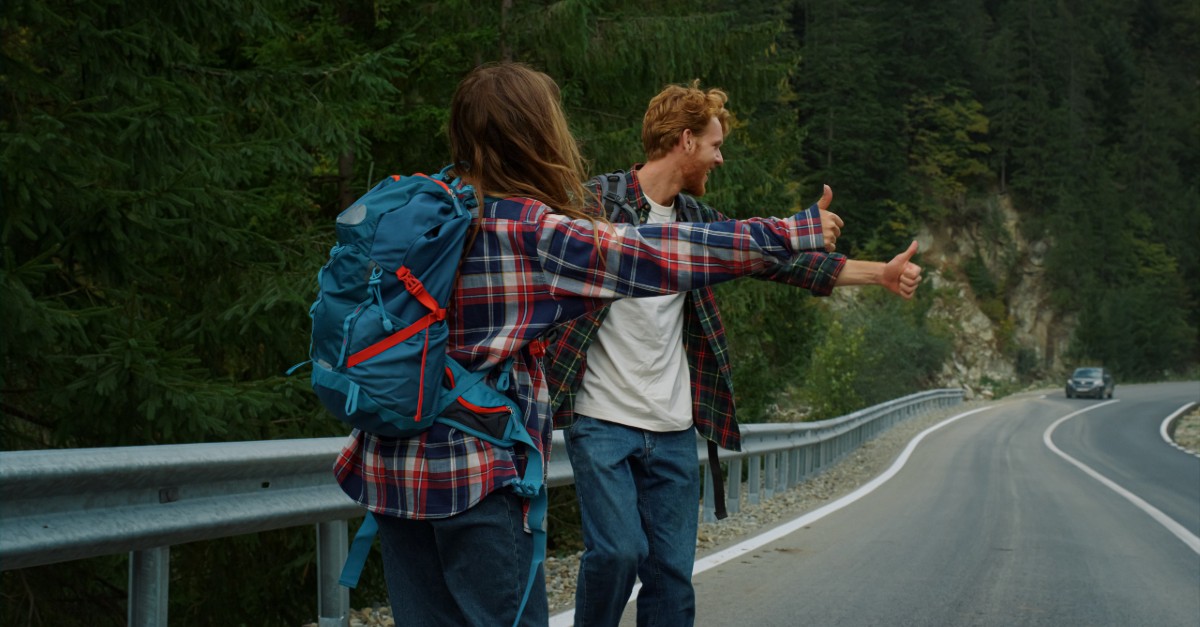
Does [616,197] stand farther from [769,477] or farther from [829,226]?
[769,477]

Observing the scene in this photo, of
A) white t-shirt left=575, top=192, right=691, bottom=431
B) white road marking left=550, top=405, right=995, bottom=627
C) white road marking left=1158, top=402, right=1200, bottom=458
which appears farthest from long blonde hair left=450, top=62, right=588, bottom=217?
white road marking left=1158, top=402, right=1200, bottom=458

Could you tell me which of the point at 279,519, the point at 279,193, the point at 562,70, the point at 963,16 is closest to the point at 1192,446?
the point at 562,70

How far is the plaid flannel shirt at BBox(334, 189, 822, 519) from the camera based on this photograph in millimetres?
2201

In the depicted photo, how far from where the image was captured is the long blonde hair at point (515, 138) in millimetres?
2305

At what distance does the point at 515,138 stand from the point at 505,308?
1.12ft

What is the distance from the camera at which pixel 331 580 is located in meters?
4.12

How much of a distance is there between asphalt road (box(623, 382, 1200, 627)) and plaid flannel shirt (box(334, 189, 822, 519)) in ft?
11.3

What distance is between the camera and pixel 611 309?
3.76 m

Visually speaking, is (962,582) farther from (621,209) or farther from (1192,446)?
(1192,446)

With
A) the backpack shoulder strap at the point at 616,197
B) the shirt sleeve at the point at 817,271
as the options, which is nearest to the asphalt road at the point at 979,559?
the backpack shoulder strap at the point at 616,197

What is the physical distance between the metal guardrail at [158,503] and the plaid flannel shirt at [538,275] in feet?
3.42

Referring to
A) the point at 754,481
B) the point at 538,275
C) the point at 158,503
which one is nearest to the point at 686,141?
the point at 538,275

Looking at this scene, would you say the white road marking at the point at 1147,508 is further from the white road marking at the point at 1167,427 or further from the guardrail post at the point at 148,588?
the guardrail post at the point at 148,588

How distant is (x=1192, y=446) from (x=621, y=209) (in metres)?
26.4
